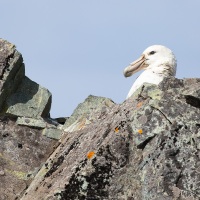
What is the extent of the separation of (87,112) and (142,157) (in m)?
3.79

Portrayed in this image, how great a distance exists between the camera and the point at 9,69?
15.0 meters

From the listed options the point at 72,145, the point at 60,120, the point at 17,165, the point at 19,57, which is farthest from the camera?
the point at 60,120

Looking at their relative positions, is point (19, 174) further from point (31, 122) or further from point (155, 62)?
point (155, 62)

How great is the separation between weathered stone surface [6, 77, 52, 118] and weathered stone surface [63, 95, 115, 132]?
63 cm

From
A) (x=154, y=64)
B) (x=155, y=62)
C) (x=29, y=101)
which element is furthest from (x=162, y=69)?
(x=29, y=101)

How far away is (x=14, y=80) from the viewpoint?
15.3 metres

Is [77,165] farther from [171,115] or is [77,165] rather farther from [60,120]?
[60,120]

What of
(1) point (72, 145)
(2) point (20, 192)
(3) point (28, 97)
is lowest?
(2) point (20, 192)

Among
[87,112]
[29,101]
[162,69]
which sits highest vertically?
[162,69]

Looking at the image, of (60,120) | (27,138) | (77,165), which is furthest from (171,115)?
(60,120)

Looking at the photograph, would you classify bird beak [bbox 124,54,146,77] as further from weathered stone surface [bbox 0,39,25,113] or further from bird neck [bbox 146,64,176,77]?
weathered stone surface [bbox 0,39,25,113]

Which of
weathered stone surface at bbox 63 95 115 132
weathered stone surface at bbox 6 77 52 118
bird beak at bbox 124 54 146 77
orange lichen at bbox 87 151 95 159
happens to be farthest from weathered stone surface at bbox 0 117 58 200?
bird beak at bbox 124 54 146 77

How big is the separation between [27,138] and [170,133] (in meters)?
4.20

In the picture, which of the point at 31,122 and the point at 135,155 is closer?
the point at 135,155
